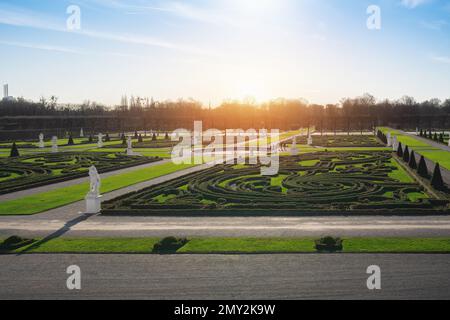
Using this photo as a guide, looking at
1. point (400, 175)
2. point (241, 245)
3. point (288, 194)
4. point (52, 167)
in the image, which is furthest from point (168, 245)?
point (52, 167)

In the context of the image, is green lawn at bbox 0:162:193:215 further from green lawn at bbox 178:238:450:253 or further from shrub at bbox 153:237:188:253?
green lawn at bbox 178:238:450:253

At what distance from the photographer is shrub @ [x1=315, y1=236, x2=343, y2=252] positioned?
11.9 metres

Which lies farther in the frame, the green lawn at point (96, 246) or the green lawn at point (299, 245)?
the green lawn at point (96, 246)

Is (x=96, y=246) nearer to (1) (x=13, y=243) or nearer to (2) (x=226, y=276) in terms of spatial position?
(1) (x=13, y=243)

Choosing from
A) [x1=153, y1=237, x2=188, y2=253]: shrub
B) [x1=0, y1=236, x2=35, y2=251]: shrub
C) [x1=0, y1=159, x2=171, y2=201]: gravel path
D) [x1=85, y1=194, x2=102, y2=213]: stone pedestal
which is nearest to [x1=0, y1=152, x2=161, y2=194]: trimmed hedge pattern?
[x1=0, y1=159, x2=171, y2=201]: gravel path

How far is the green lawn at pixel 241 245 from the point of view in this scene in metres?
11.9

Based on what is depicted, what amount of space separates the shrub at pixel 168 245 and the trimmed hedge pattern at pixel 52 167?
498 inches

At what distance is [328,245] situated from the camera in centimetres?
1199

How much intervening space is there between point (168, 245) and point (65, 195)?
10.2 m

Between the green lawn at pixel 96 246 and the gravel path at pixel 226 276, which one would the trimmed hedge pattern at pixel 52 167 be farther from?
the gravel path at pixel 226 276

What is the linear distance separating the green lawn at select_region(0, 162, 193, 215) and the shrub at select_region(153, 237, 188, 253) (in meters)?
7.33

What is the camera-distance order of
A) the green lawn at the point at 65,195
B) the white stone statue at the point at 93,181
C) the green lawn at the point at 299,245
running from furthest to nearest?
the green lawn at the point at 65,195 → the white stone statue at the point at 93,181 → the green lawn at the point at 299,245

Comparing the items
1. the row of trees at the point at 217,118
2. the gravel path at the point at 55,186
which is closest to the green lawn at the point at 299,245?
the gravel path at the point at 55,186
